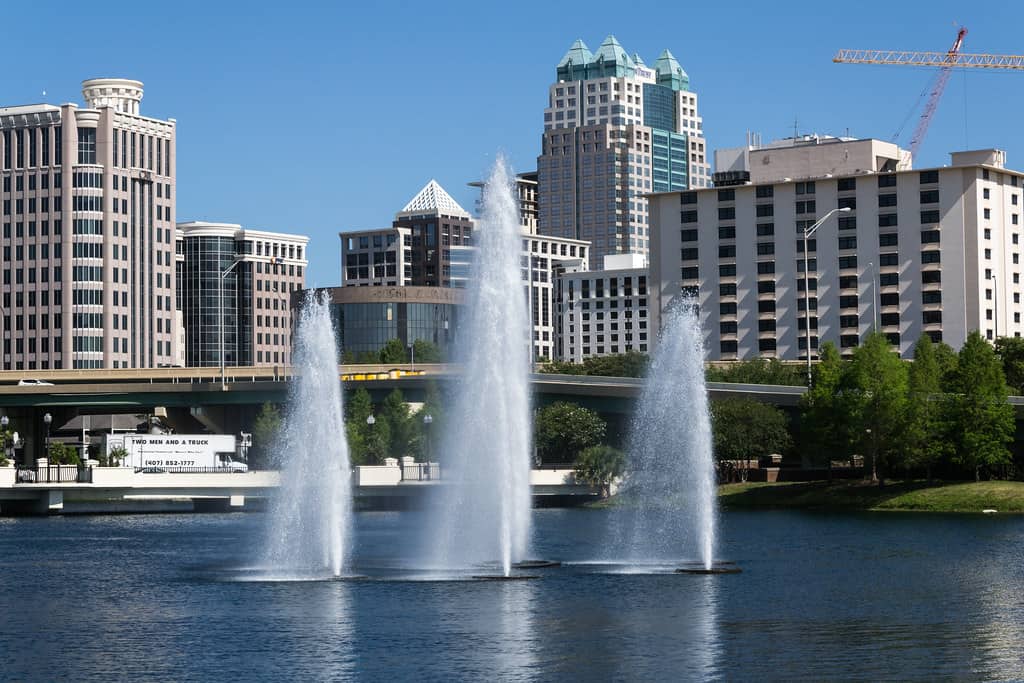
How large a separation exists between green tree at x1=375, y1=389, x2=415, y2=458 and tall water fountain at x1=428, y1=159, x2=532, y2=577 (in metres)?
94.0

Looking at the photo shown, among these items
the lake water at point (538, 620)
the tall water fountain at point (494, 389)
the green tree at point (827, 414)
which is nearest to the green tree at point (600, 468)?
the green tree at point (827, 414)

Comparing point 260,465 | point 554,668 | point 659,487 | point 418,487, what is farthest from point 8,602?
→ point 260,465

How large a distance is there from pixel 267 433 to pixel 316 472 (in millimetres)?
97671

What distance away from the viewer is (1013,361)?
584 ft

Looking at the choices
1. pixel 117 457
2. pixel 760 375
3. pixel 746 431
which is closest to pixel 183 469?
pixel 117 457

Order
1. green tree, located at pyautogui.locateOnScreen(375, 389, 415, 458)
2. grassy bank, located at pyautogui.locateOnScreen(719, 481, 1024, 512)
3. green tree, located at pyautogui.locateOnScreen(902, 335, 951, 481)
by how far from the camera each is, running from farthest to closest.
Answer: green tree, located at pyautogui.locateOnScreen(375, 389, 415, 458) → green tree, located at pyautogui.locateOnScreen(902, 335, 951, 481) → grassy bank, located at pyautogui.locateOnScreen(719, 481, 1024, 512)

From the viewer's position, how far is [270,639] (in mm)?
51156

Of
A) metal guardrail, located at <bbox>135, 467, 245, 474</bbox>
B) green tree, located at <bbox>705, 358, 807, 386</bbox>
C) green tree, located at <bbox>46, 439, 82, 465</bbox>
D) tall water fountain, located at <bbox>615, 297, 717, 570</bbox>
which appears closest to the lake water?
tall water fountain, located at <bbox>615, 297, 717, 570</bbox>

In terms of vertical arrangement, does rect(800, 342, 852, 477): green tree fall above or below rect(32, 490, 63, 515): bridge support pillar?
above

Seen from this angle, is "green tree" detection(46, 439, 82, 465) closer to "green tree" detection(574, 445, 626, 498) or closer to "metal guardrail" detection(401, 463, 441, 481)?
"metal guardrail" detection(401, 463, 441, 481)

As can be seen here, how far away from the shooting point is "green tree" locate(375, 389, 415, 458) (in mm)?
162125

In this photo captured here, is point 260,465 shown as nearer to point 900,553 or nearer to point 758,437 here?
point 758,437

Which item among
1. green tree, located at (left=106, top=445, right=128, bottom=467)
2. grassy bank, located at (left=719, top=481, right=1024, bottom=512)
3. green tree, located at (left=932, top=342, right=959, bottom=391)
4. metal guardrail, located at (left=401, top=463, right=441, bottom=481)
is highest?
green tree, located at (left=932, top=342, right=959, bottom=391)

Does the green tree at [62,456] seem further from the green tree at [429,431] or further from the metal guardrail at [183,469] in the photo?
the green tree at [429,431]
